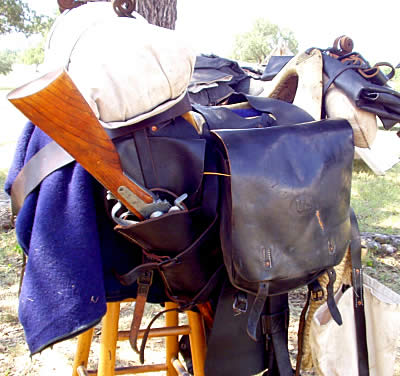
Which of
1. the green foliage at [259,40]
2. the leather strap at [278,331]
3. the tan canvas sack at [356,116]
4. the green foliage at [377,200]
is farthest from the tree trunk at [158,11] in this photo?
the green foliage at [259,40]

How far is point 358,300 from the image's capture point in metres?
1.21

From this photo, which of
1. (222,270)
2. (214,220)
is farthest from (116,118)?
(222,270)

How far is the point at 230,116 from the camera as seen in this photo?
1118mm

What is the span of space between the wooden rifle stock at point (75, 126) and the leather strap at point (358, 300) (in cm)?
64

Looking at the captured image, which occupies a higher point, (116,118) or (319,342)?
(116,118)

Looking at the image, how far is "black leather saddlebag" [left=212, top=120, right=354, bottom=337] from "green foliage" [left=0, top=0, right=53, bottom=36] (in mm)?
6248

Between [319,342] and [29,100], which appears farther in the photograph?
[319,342]

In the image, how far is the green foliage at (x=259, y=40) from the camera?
25378 mm

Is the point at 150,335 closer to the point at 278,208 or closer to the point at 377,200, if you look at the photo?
the point at 278,208

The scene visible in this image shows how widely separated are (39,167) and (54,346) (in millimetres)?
1528

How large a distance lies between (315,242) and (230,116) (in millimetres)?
400

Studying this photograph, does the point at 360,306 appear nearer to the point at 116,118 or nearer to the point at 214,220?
the point at 214,220

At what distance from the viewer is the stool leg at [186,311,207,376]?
122 centimetres

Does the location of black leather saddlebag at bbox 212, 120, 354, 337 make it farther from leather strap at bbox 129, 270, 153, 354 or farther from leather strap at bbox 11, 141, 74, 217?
leather strap at bbox 11, 141, 74, 217
